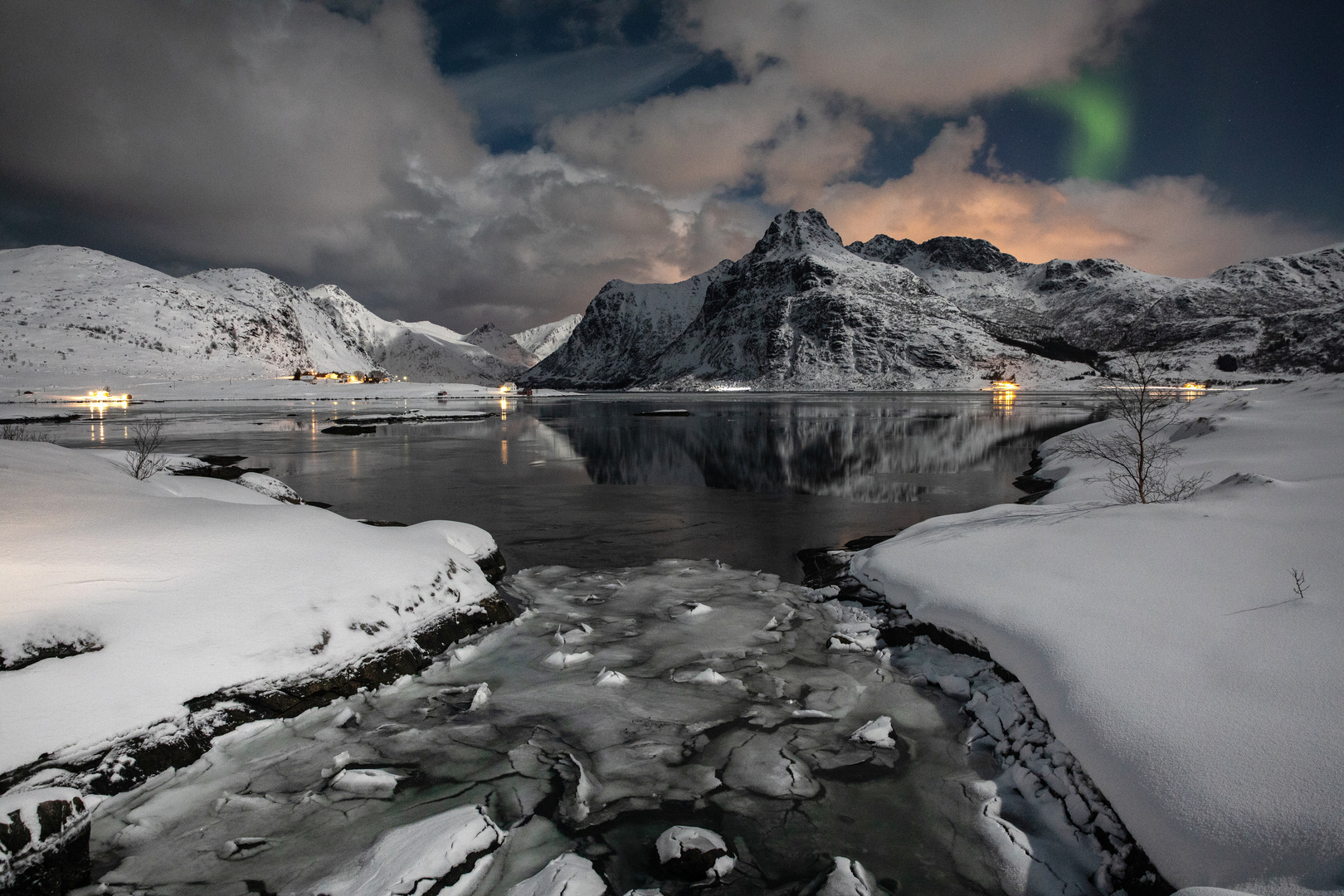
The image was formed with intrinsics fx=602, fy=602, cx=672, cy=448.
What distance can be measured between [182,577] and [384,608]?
2.20 metres

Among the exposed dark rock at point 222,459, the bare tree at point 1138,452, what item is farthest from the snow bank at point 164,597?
the exposed dark rock at point 222,459

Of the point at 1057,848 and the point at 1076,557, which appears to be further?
the point at 1076,557

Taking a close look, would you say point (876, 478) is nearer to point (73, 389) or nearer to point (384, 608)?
point (384, 608)

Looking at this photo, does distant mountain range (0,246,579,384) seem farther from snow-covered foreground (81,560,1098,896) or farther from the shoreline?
the shoreline

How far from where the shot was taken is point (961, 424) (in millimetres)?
49562

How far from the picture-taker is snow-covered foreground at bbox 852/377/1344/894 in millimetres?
3785

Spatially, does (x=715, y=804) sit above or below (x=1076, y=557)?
below

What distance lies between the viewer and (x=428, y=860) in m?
4.39

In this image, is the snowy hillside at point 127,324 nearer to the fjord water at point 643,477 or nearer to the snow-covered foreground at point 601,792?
the fjord water at point 643,477

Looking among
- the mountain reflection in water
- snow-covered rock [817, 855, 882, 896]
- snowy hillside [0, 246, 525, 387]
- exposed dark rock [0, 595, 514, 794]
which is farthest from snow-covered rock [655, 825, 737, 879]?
snowy hillside [0, 246, 525, 387]

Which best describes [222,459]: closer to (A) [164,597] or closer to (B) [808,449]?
(A) [164,597]

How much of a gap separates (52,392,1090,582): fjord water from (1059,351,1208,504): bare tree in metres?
3.11

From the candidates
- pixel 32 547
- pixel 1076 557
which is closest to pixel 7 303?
pixel 32 547

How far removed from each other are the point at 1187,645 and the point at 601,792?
18.5 feet
